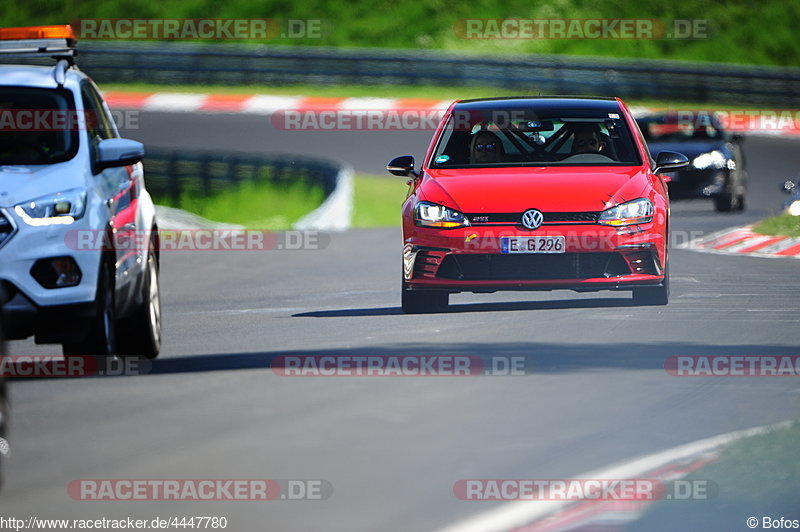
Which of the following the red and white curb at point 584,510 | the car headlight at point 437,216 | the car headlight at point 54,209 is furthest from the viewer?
the car headlight at point 437,216

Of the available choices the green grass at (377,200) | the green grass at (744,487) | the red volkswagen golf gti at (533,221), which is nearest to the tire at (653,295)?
the red volkswagen golf gti at (533,221)

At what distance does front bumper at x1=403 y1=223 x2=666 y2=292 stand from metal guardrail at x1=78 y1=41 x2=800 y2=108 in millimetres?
25457

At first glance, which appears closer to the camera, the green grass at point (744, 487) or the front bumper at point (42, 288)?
the green grass at point (744, 487)

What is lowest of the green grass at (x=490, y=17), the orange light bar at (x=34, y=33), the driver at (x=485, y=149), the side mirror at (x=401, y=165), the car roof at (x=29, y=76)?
the side mirror at (x=401, y=165)

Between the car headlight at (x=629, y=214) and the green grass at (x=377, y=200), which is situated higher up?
the car headlight at (x=629, y=214)

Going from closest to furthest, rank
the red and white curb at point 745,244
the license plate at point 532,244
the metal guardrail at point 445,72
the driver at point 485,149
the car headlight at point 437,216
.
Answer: the license plate at point 532,244 → the car headlight at point 437,216 → the driver at point 485,149 → the red and white curb at point 745,244 → the metal guardrail at point 445,72

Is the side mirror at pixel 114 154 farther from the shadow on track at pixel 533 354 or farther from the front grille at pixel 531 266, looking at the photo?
the front grille at pixel 531 266

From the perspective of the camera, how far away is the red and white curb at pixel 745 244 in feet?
59.5

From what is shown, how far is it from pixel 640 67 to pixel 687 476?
31251mm

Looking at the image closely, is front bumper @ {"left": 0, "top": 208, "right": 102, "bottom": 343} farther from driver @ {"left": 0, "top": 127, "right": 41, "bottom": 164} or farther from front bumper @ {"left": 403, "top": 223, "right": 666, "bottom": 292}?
front bumper @ {"left": 403, "top": 223, "right": 666, "bottom": 292}

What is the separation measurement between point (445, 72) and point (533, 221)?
88.5 feet

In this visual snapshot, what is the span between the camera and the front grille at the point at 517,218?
38.7 ft

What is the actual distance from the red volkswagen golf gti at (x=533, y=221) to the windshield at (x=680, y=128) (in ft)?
35.9

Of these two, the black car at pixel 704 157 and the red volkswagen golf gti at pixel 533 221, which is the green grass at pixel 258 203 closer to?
the black car at pixel 704 157
